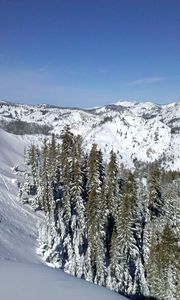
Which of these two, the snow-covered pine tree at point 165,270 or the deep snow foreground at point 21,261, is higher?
the deep snow foreground at point 21,261

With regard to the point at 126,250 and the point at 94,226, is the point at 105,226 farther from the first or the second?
the point at 126,250

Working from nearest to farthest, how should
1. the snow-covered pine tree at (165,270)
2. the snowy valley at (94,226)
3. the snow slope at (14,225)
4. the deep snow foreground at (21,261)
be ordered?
the deep snow foreground at (21,261) → the snow-covered pine tree at (165,270) → the snow slope at (14,225) → the snowy valley at (94,226)

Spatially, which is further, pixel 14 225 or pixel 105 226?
pixel 105 226

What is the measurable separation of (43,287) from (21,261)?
67.1ft

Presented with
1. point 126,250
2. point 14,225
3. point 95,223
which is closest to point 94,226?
point 95,223

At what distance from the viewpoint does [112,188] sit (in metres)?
59.0

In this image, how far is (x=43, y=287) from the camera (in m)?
8.30

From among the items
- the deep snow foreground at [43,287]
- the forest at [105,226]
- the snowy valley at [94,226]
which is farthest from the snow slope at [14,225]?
the deep snow foreground at [43,287]

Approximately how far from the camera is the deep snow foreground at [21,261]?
8.03m

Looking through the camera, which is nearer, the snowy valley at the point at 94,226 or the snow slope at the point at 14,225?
the snow slope at the point at 14,225

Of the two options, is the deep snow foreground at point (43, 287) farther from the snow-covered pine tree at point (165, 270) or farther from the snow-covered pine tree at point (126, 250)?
the snow-covered pine tree at point (126, 250)

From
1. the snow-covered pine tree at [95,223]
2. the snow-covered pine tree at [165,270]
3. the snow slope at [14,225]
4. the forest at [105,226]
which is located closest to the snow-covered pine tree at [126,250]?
the forest at [105,226]

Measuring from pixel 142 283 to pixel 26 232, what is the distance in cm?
1726

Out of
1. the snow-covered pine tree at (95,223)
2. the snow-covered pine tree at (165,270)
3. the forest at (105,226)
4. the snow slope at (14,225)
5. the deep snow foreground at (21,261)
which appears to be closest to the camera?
the deep snow foreground at (21,261)
